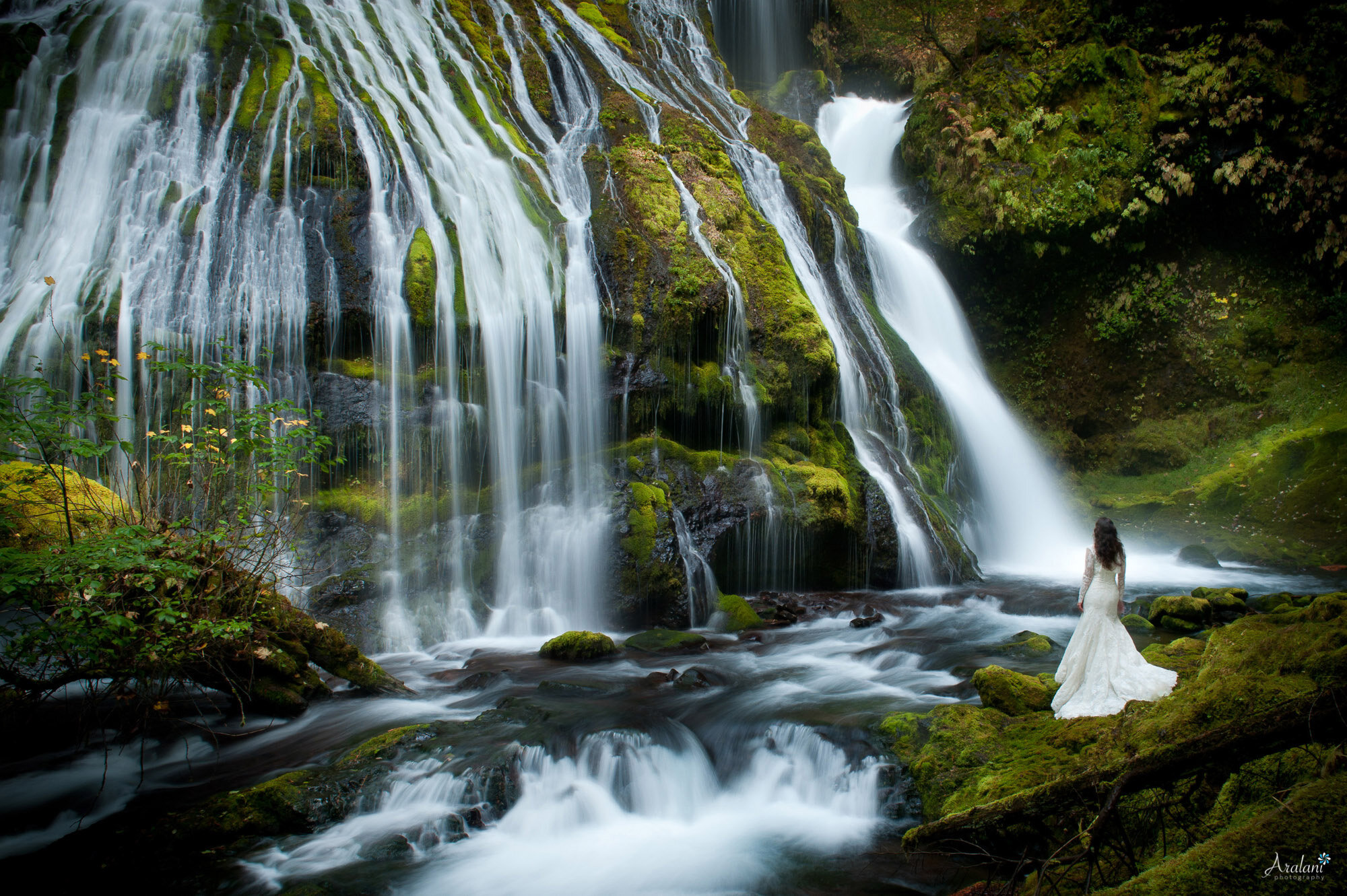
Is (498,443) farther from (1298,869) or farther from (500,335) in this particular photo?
(1298,869)

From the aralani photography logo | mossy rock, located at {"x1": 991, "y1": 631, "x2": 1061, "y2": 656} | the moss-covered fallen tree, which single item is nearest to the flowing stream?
mossy rock, located at {"x1": 991, "y1": 631, "x2": 1061, "y2": 656}

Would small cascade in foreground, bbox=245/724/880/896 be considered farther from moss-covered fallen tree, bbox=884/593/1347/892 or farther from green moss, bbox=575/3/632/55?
green moss, bbox=575/3/632/55

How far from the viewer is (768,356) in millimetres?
12211

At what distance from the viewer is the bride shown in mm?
4770

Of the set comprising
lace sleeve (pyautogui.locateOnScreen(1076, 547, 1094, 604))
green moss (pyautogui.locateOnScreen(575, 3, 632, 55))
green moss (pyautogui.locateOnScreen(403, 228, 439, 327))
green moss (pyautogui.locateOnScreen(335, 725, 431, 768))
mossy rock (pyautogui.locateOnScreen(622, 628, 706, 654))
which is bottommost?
green moss (pyautogui.locateOnScreen(335, 725, 431, 768))

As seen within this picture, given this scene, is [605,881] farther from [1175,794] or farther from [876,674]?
[876,674]

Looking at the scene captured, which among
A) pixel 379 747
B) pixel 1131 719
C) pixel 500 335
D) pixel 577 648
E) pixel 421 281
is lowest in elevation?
pixel 379 747

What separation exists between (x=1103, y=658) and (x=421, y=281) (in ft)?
34.4

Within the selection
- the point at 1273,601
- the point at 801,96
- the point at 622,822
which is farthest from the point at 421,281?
the point at 801,96

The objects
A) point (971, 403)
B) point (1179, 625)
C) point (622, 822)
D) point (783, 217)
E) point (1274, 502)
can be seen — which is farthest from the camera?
point (971, 403)

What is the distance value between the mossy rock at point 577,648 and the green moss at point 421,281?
Result: 18.8ft

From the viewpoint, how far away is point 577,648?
327 inches

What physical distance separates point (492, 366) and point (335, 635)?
17.8 ft

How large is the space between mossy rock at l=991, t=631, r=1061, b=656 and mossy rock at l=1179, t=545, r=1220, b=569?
7236 mm
